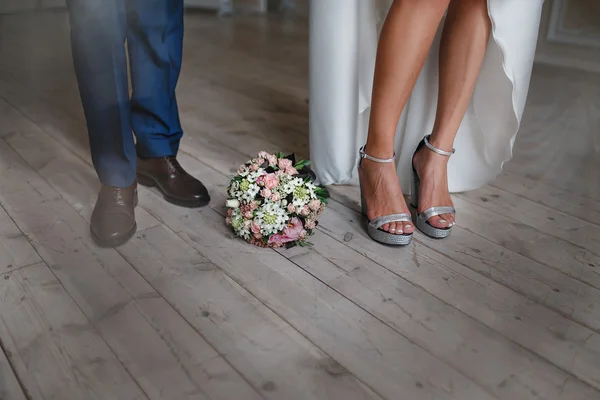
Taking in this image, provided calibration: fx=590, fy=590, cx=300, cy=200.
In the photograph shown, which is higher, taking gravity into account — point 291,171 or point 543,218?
point 291,171

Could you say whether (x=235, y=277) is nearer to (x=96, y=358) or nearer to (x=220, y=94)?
(x=96, y=358)

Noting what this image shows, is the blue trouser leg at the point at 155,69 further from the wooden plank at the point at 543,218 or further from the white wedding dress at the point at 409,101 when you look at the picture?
the wooden plank at the point at 543,218

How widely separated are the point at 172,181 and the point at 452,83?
625 millimetres

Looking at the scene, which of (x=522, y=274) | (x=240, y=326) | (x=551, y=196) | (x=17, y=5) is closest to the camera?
(x=240, y=326)

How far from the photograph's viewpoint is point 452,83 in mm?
1157

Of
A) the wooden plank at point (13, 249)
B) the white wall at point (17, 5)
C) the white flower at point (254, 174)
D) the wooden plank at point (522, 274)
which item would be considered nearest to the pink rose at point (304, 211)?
the white flower at point (254, 174)

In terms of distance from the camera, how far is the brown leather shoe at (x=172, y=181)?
1.27 metres

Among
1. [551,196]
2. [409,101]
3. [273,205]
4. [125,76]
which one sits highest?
[125,76]

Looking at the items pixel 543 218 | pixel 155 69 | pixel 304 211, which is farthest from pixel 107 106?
pixel 543 218

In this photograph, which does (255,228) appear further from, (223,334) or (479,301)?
(479,301)

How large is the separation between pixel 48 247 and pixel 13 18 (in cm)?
85

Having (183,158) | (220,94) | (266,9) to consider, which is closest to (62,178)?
(183,158)

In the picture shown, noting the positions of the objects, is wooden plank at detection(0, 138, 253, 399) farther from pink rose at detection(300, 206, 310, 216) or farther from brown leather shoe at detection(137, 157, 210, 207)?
pink rose at detection(300, 206, 310, 216)

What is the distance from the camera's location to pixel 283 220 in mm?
1089
